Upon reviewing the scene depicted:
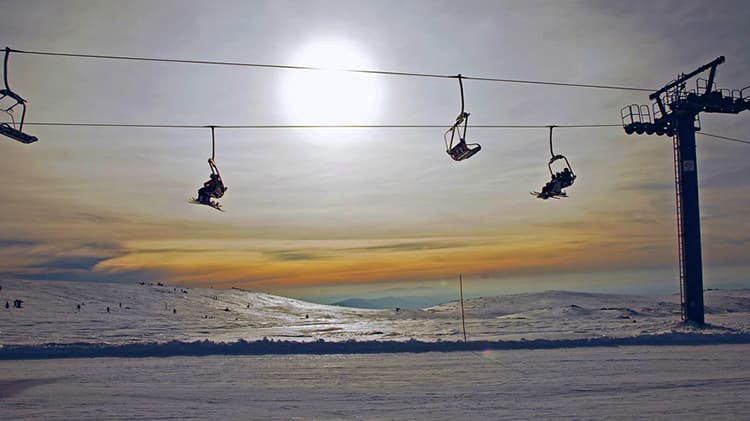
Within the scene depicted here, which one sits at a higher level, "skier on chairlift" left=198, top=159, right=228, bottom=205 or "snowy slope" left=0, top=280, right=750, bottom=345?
"skier on chairlift" left=198, top=159, right=228, bottom=205

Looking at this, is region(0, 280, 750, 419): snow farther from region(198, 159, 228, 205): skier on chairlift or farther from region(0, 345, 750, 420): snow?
region(198, 159, 228, 205): skier on chairlift

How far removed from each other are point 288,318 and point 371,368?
63.9ft

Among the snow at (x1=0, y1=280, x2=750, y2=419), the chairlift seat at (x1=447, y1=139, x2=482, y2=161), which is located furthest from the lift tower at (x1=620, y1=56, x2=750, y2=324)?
the chairlift seat at (x1=447, y1=139, x2=482, y2=161)

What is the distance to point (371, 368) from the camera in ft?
52.3

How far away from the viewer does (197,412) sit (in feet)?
35.4

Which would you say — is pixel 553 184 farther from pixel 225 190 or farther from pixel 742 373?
pixel 225 190

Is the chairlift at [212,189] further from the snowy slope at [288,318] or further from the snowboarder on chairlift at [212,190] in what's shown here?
the snowy slope at [288,318]

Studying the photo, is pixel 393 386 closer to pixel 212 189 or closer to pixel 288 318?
pixel 212 189

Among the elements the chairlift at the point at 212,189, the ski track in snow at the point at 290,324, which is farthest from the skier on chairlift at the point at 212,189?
the ski track in snow at the point at 290,324

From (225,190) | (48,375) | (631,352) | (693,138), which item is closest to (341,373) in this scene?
(225,190)

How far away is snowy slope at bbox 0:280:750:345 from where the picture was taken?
2341 cm

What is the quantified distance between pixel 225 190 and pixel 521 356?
34.4 feet

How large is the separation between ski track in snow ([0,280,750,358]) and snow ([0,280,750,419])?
11 centimetres

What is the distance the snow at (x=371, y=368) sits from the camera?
432 inches
